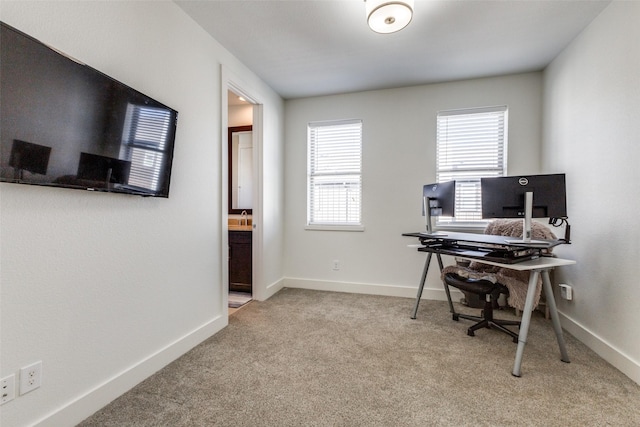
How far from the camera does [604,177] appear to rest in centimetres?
218

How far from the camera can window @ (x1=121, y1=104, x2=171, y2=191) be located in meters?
1.70

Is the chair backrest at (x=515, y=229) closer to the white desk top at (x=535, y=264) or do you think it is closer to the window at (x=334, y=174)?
the white desk top at (x=535, y=264)

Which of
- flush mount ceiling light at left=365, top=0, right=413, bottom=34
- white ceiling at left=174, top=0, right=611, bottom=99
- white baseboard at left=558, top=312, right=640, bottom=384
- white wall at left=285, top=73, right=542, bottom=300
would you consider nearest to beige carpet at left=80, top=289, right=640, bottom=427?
white baseboard at left=558, top=312, right=640, bottom=384

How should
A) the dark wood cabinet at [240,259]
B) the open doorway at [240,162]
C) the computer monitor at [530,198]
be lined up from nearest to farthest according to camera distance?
1. the computer monitor at [530,198]
2. the dark wood cabinet at [240,259]
3. the open doorway at [240,162]

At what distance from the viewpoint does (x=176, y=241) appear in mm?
2172

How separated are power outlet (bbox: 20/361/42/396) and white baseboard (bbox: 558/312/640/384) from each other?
11.0 feet

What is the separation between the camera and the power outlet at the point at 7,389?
1.22m

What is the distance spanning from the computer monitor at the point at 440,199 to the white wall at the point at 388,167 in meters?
0.58

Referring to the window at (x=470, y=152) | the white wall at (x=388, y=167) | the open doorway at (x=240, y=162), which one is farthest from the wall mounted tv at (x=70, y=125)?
the window at (x=470, y=152)

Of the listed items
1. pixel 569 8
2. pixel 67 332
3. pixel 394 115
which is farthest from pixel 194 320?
pixel 569 8

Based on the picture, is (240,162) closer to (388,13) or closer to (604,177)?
(388,13)

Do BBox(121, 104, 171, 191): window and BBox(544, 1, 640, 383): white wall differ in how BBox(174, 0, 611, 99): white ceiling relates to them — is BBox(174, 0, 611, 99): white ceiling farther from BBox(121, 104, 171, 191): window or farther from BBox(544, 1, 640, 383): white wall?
BBox(121, 104, 171, 191): window

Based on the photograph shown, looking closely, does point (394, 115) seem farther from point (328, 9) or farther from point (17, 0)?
point (17, 0)

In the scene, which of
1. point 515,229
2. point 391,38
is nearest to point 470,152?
point 515,229
